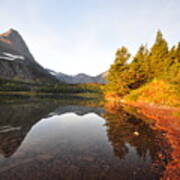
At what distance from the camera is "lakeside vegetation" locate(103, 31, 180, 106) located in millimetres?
32281

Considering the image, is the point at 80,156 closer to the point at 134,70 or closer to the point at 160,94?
the point at 160,94

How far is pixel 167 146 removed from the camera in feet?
29.2

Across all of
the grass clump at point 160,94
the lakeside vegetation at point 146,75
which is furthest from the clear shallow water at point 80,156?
the lakeside vegetation at point 146,75

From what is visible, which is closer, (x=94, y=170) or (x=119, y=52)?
(x=94, y=170)

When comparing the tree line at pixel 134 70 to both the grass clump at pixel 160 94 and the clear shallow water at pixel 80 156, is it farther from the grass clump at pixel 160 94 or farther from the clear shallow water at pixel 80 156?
the clear shallow water at pixel 80 156

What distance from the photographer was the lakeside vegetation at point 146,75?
106 feet

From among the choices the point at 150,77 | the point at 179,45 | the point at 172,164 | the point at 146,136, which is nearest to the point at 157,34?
the point at 179,45

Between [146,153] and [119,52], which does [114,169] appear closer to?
[146,153]

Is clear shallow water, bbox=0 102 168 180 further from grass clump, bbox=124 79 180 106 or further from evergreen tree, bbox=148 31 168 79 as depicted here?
evergreen tree, bbox=148 31 168 79

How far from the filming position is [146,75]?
47125 mm

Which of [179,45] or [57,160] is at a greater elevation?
[179,45]

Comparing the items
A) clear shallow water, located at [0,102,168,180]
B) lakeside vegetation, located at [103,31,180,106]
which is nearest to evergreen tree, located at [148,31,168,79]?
lakeside vegetation, located at [103,31,180,106]

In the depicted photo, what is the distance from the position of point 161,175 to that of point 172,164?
1.34 m

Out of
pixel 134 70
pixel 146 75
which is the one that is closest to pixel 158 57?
pixel 146 75
